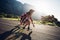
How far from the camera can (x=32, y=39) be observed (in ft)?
23.7

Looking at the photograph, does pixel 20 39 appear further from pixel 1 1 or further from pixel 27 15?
pixel 1 1

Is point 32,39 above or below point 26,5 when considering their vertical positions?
below

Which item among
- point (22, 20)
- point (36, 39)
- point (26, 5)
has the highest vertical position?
point (26, 5)

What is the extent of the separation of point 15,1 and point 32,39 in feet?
205

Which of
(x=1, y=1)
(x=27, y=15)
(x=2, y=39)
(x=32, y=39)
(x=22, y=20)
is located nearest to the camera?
(x=2, y=39)

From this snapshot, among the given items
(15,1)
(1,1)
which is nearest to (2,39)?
(1,1)

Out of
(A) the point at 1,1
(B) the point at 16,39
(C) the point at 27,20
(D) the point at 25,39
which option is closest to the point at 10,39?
(B) the point at 16,39

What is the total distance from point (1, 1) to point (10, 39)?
50599mm

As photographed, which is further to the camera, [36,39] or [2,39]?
[36,39]

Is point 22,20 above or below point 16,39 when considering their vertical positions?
above

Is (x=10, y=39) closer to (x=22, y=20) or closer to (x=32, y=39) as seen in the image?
(x=32, y=39)

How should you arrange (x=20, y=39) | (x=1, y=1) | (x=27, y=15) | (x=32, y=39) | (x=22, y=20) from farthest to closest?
(x=1, y=1) → (x=22, y=20) → (x=27, y=15) → (x=32, y=39) → (x=20, y=39)

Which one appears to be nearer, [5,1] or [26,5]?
[5,1]

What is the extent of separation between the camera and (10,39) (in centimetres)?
650
